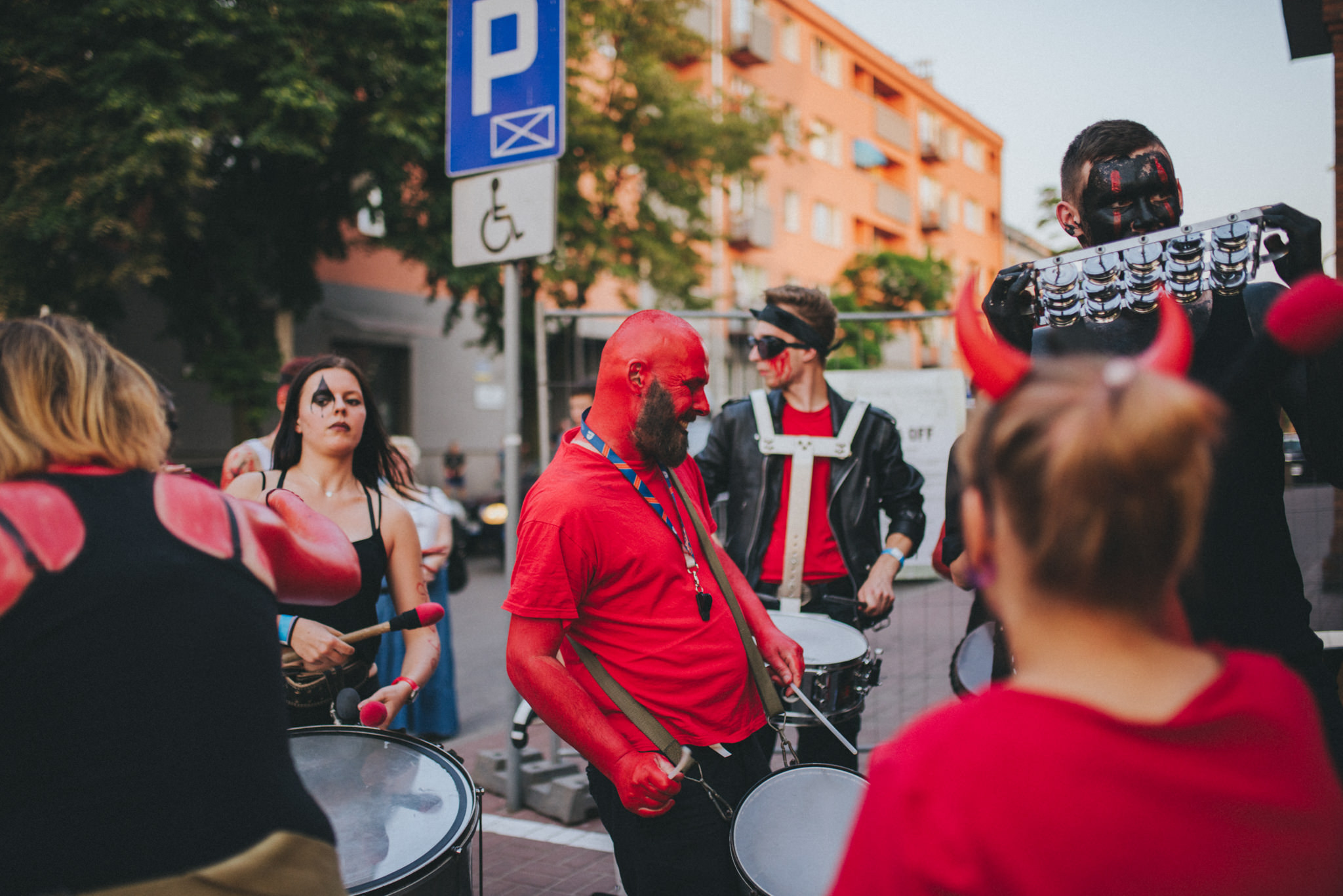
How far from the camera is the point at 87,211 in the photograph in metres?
11.9

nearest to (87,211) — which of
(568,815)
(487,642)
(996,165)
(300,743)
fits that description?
(487,642)

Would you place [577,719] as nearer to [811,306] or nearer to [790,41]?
[811,306]

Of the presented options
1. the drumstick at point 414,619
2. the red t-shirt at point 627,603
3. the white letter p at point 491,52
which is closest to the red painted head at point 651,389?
the red t-shirt at point 627,603

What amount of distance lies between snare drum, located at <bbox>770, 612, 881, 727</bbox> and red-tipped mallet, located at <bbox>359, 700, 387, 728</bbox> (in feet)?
3.67

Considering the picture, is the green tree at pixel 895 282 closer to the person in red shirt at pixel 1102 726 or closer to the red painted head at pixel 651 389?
the red painted head at pixel 651 389

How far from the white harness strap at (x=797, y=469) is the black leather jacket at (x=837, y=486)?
0.04 meters

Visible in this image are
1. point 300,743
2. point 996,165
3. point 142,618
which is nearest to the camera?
point 142,618

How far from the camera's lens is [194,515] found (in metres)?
1.39

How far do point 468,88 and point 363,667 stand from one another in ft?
8.79

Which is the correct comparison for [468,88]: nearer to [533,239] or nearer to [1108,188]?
[533,239]

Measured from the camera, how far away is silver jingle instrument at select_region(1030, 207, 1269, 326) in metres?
1.66

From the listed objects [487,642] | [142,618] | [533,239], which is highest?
[533,239]

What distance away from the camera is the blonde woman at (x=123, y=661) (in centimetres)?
125

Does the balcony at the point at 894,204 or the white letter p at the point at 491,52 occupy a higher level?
the balcony at the point at 894,204
